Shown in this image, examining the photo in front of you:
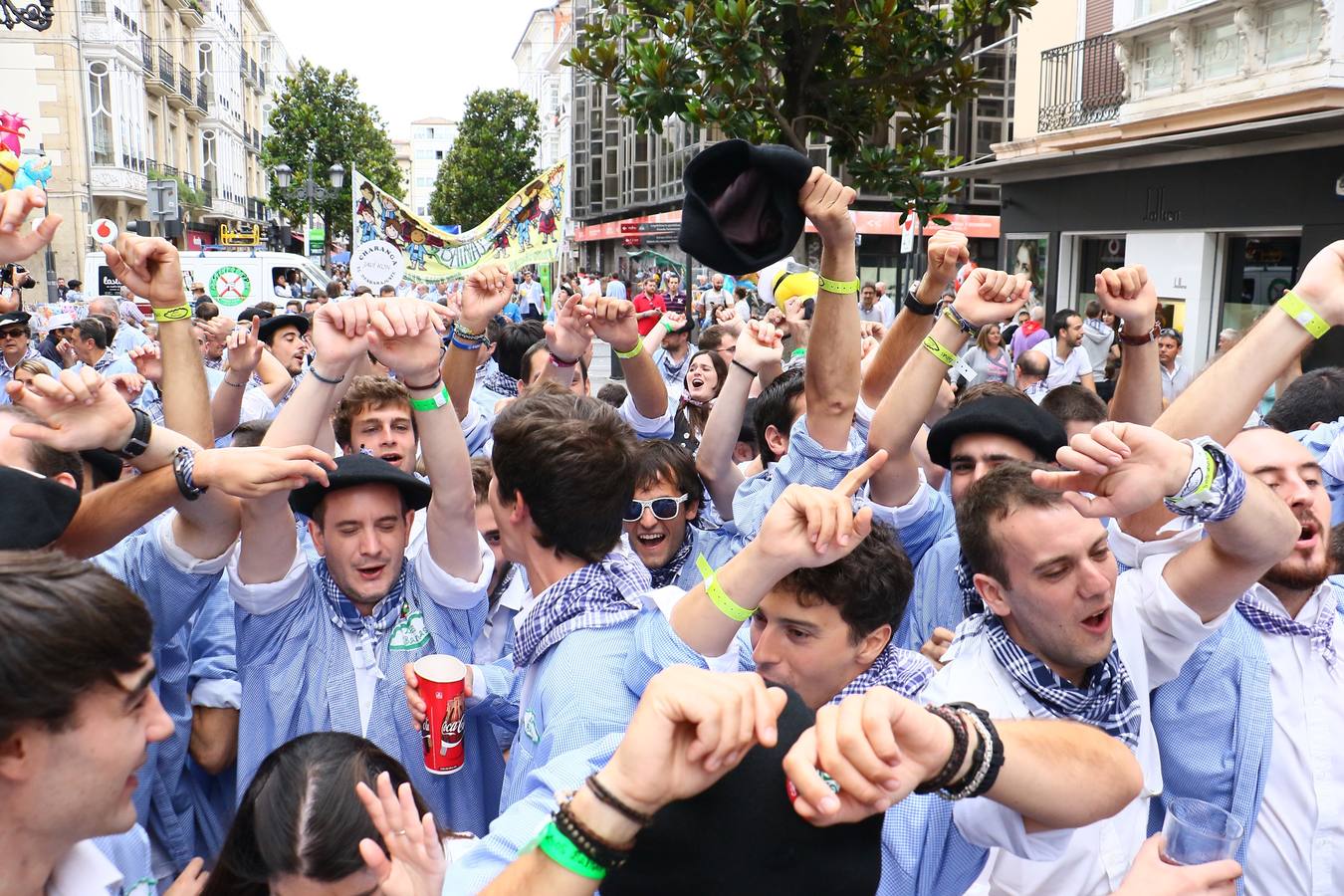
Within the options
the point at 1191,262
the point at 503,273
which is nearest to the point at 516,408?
the point at 503,273

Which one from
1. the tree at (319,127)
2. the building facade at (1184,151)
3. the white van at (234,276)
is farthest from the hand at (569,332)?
the tree at (319,127)

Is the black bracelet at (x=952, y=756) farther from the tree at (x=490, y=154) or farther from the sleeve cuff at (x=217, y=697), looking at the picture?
the tree at (x=490, y=154)

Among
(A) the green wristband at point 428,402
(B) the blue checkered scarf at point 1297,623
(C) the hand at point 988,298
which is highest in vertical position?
(C) the hand at point 988,298

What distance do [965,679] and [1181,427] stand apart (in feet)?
2.95

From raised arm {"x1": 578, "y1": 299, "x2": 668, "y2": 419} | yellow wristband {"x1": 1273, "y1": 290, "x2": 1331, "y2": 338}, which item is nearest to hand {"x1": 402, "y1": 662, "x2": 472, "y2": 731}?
raised arm {"x1": 578, "y1": 299, "x2": 668, "y2": 419}

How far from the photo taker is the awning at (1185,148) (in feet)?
41.4

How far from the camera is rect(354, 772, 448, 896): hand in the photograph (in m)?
1.76

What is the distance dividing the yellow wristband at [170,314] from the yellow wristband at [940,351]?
2.38 meters

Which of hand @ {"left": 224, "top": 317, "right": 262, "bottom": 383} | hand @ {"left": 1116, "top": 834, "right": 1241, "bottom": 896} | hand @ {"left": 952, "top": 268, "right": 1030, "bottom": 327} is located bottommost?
hand @ {"left": 1116, "top": 834, "right": 1241, "bottom": 896}

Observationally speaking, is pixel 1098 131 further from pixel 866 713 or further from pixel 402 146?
pixel 402 146

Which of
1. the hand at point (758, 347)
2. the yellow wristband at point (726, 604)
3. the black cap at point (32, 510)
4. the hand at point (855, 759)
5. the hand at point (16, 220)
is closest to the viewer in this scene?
the hand at point (855, 759)

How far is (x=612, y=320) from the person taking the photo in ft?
14.4

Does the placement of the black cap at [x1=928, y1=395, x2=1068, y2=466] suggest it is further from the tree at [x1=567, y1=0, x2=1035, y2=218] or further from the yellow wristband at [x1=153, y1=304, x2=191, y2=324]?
the tree at [x1=567, y1=0, x2=1035, y2=218]

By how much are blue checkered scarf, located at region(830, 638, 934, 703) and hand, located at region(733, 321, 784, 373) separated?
1.91 metres
